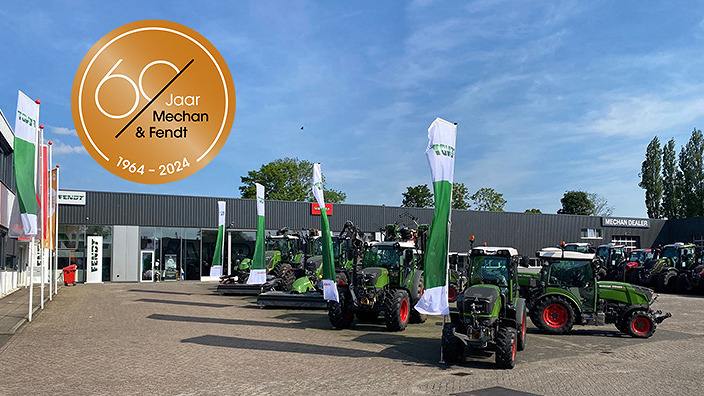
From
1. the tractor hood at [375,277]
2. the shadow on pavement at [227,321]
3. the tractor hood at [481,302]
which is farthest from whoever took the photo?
the shadow on pavement at [227,321]

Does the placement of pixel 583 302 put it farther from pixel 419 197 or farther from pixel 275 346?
pixel 419 197

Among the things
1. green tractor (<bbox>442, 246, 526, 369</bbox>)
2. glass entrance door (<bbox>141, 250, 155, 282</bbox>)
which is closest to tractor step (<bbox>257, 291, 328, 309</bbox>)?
green tractor (<bbox>442, 246, 526, 369</bbox>)

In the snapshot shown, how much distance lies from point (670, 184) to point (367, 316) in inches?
2245

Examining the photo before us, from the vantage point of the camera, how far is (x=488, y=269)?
10.9 m

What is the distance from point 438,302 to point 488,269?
1.78 metres

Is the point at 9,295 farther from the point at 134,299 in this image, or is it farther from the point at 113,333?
the point at 113,333

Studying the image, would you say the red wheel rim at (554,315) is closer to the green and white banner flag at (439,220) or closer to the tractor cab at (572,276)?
the tractor cab at (572,276)

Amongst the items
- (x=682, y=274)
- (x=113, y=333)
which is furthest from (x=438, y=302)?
(x=682, y=274)

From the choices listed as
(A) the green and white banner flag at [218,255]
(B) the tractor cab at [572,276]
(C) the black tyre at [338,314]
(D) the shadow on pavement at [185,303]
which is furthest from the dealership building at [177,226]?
(B) the tractor cab at [572,276]

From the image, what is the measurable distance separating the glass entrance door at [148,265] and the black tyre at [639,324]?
26.6m

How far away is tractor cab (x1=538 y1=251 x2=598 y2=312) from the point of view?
13039 mm

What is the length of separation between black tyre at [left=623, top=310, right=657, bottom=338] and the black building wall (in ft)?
51.2

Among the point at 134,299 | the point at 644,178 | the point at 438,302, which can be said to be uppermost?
the point at 644,178

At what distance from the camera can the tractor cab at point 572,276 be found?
13.0 metres
